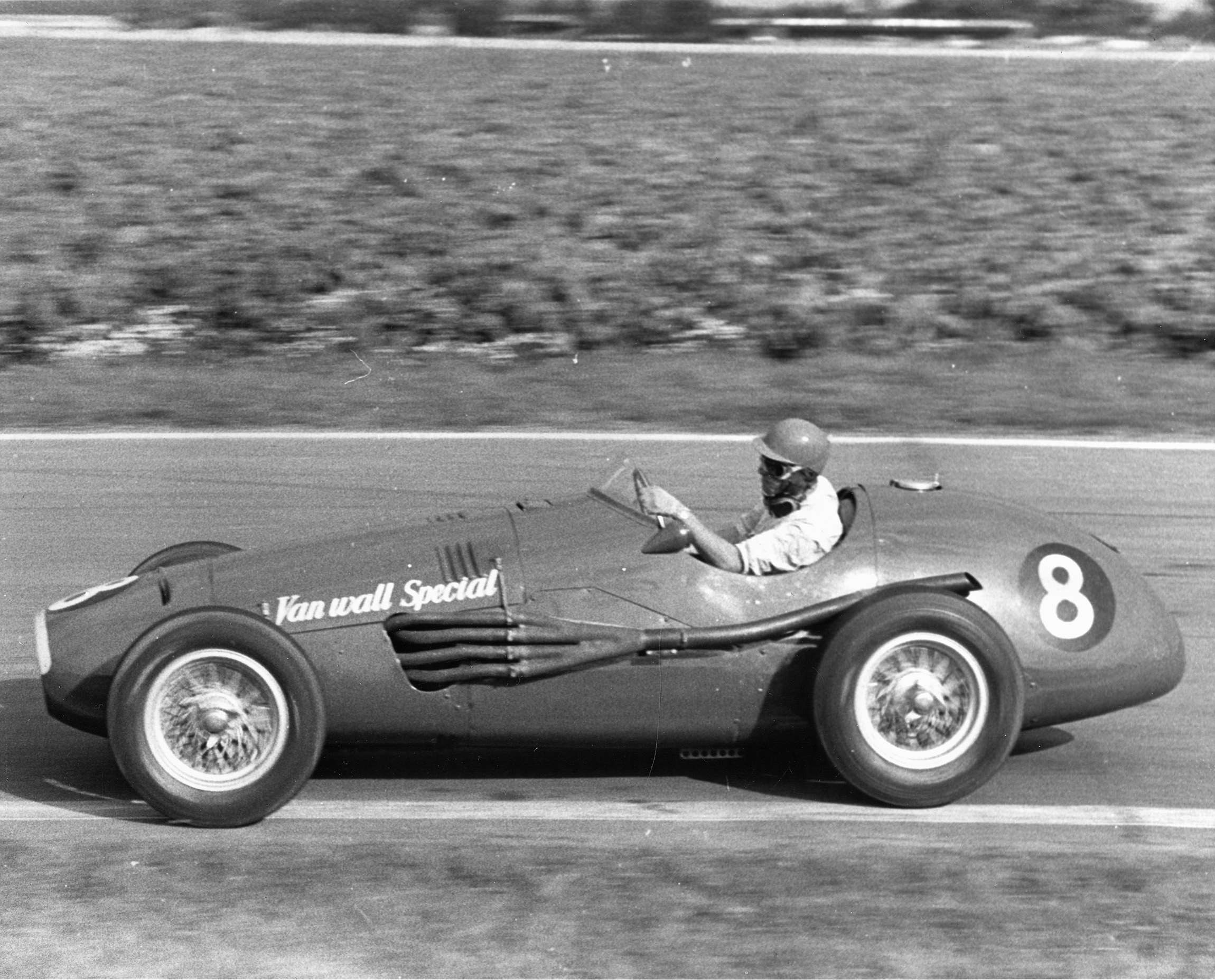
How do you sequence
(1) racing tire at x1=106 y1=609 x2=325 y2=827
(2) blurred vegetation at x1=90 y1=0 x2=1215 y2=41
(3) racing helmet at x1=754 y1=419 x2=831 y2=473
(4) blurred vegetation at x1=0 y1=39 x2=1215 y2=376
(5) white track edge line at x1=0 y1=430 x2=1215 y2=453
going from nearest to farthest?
(1) racing tire at x1=106 y1=609 x2=325 y2=827 → (3) racing helmet at x1=754 y1=419 x2=831 y2=473 → (5) white track edge line at x1=0 y1=430 x2=1215 y2=453 → (4) blurred vegetation at x1=0 y1=39 x2=1215 y2=376 → (2) blurred vegetation at x1=90 y1=0 x2=1215 y2=41

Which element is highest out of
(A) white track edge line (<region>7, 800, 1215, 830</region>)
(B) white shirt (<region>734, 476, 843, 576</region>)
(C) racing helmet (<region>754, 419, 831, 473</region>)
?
(C) racing helmet (<region>754, 419, 831, 473</region>)

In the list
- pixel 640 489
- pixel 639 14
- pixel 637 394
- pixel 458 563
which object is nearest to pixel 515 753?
pixel 458 563

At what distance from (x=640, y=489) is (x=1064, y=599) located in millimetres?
1404

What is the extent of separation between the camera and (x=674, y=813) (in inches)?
222

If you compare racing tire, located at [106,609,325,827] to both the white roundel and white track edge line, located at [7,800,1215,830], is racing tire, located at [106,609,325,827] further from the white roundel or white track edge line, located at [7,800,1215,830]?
the white roundel

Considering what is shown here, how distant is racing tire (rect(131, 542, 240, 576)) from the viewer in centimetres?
624

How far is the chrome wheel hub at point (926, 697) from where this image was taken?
5.41 metres

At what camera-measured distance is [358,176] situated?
1582cm

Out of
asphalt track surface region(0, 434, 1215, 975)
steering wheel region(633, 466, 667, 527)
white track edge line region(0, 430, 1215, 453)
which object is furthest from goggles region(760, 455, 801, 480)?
white track edge line region(0, 430, 1215, 453)

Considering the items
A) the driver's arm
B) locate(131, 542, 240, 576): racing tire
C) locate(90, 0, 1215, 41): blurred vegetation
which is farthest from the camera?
locate(90, 0, 1215, 41): blurred vegetation

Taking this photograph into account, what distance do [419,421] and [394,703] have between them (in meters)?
5.51

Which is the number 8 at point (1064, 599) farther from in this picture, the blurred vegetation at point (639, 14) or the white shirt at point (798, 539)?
the blurred vegetation at point (639, 14)

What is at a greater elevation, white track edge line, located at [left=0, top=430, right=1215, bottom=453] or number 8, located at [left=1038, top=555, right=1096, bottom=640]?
number 8, located at [left=1038, top=555, right=1096, bottom=640]

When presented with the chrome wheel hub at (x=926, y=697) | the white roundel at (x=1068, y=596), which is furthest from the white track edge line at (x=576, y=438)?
the chrome wheel hub at (x=926, y=697)
